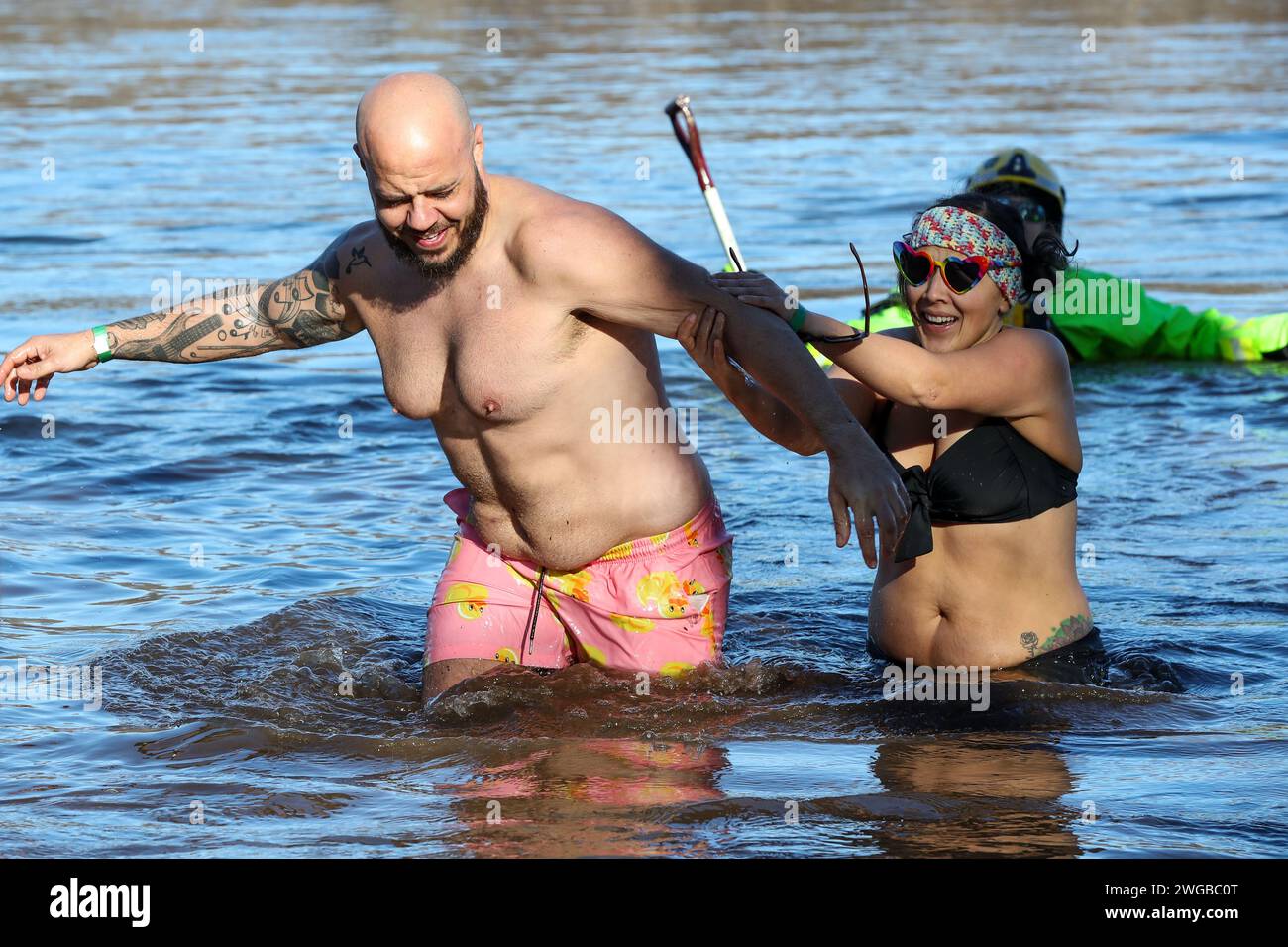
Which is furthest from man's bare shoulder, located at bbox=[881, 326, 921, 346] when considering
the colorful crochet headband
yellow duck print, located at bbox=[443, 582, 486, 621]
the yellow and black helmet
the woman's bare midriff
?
the yellow and black helmet

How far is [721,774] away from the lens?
418 cm

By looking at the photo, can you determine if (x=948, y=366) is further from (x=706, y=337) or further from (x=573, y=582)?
(x=573, y=582)

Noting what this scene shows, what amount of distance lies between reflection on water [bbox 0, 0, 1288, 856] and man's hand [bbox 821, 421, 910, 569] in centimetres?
62

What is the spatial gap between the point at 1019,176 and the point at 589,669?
3827mm

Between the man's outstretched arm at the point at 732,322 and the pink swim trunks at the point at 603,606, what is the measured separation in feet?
1.86

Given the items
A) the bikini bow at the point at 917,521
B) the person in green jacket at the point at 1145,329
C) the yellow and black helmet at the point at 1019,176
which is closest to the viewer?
the bikini bow at the point at 917,521

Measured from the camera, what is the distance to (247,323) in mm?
4766

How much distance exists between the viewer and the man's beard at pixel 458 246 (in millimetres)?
4238

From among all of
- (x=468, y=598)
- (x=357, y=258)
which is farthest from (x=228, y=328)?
(x=468, y=598)

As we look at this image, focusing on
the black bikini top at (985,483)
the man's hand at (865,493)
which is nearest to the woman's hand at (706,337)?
the man's hand at (865,493)

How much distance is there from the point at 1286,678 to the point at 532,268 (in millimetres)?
2524

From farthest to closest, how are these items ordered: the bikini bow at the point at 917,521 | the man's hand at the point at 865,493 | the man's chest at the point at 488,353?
the bikini bow at the point at 917,521, the man's chest at the point at 488,353, the man's hand at the point at 865,493

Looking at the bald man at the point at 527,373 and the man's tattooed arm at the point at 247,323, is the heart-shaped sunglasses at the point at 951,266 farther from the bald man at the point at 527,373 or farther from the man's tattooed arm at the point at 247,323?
the man's tattooed arm at the point at 247,323

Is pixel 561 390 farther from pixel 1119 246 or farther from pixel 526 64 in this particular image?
pixel 526 64
